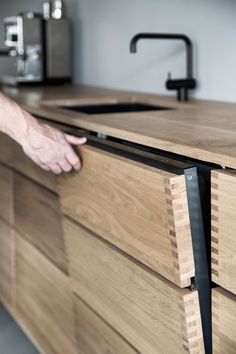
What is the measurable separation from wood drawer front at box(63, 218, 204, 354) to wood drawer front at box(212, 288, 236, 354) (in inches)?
1.7

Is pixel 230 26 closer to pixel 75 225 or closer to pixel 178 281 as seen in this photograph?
pixel 75 225

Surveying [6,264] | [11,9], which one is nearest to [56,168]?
[6,264]

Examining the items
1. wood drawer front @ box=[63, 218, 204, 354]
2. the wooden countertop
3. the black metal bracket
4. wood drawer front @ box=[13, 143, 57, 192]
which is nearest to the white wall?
the wooden countertop

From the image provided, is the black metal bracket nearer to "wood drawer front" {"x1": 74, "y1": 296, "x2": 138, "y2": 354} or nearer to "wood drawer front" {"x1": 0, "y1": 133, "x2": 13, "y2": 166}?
"wood drawer front" {"x1": 74, "y1": 296, "x2": 138, "y2": 354}

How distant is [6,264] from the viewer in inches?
93.3

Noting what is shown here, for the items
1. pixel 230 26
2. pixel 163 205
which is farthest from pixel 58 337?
pixel 230 26

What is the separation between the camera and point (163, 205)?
44.8 inches

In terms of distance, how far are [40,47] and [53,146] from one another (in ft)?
5.11

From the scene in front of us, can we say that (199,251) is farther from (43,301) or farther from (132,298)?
(43,301)

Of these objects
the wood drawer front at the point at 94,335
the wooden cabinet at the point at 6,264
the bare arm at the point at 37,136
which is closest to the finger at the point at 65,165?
the bare arm at the point at 37,136

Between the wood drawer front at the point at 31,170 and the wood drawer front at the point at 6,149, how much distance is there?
0.06 meters

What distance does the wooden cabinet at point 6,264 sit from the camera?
2.30m

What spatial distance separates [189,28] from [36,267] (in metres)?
1.05

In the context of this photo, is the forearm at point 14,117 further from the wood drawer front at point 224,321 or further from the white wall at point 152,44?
the white wall at point 152,44
